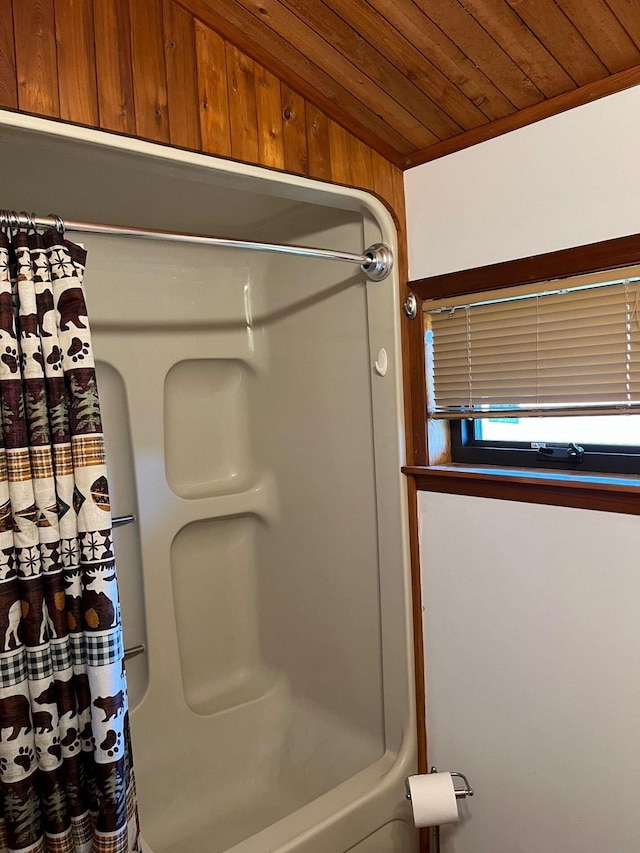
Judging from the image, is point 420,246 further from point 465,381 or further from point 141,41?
point 141,41

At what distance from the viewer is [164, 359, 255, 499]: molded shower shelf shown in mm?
2383

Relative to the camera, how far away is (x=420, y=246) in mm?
1843

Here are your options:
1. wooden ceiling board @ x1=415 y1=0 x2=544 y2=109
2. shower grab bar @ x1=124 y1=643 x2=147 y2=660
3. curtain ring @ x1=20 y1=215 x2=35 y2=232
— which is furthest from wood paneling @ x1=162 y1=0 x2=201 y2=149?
shower grab bar @ x1=124 y1=643 x2=147 y2=660

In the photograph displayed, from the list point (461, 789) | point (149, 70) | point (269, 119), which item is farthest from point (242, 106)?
point (461, 789)

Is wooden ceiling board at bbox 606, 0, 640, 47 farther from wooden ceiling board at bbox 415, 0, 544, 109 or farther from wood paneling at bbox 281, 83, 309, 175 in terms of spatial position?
wood paneling at bbox 281, 83, 309, 175

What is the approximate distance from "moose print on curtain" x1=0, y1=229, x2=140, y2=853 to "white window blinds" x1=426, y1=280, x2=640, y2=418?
959 mm

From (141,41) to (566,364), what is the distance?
45.6 inches

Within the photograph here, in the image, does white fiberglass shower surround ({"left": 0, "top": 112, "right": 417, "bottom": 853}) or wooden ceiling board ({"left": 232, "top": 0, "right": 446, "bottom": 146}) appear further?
white fiberglass shower surround ({"left": 0, "top": 112, "right": 417, "bottom": 853})

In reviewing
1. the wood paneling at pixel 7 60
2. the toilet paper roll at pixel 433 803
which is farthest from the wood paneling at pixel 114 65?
the toilet paper roll at pixel 433 803

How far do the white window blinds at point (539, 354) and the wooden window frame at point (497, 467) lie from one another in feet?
0.14

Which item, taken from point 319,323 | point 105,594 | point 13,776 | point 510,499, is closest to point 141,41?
point 319,323

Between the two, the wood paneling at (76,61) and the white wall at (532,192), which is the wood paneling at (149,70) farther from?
the white wall at (532,192)

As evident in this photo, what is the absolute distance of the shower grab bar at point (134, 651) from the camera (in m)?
2.18

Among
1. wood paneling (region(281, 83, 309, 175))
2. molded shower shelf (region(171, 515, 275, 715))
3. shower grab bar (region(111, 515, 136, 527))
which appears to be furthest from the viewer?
molded shower shelf (region(171, 515, 275, 715))
